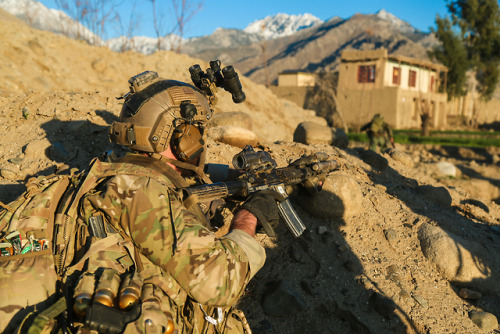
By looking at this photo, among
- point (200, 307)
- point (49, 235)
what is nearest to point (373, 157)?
point (200, 307)

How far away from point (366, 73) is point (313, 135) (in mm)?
22955

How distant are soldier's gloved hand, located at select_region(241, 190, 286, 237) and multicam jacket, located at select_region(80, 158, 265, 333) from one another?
1.21 feet

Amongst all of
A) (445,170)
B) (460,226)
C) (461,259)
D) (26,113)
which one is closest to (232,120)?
(26,113)

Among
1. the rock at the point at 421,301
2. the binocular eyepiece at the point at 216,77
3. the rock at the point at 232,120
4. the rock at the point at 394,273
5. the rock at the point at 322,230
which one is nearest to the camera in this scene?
the binocular eyepiece at the point at 216,77

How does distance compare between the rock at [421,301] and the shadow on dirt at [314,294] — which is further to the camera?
the rock at [421,301]

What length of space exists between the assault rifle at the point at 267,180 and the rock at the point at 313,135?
137 inches

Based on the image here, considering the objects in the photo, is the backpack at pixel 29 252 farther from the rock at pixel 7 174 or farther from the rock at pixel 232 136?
the rock at pixel 232 136

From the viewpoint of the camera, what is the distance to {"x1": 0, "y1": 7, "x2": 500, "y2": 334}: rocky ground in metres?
3.81

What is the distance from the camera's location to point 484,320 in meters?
3.85

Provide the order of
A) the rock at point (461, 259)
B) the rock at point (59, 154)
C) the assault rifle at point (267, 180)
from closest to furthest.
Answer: the assault rifle at point (267, 180)
the rock at point (461, 259)
the rock at point (59, 154)

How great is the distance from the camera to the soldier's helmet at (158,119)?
2.50m

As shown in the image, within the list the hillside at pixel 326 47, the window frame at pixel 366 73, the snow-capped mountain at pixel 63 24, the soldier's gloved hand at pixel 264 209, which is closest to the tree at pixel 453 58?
the window frame at pixel 366 73

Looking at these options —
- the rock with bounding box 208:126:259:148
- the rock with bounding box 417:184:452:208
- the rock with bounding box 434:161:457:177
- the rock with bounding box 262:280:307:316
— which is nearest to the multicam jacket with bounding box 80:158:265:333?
the rock with bounding box 262:280:307:316

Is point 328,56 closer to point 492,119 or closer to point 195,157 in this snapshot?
point 492,119
